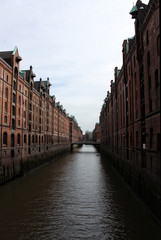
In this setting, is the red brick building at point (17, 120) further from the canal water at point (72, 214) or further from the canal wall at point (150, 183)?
the canal wall at point (150, 183)

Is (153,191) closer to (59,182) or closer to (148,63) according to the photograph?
(148,63)

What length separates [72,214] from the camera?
1420 centimetres

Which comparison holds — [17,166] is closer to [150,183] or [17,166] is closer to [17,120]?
[17,120]

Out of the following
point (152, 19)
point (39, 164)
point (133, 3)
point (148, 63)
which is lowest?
point (39, 164)

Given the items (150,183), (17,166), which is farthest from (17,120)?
(150,183)

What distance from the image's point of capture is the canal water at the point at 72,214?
1121 centimetres

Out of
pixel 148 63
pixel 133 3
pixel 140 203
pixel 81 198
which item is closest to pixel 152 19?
pixel 148 63

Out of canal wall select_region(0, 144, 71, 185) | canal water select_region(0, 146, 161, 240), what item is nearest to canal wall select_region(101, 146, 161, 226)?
canal water select_region(0, 146, 161, 240)

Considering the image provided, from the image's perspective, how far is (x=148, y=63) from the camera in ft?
54.4

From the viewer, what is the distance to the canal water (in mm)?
11211

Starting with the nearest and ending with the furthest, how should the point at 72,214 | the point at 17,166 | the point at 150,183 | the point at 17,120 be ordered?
the point at 150,183, the point at 72,214, the point at 17,166, the point at 17,120

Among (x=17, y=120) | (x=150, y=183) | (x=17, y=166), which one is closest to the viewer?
(x=150, y=183)

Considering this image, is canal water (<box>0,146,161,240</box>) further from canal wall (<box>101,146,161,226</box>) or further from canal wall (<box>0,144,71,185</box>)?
canal wall (<box>0,144,71,185</box>)

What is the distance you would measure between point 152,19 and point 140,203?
51.8ft
